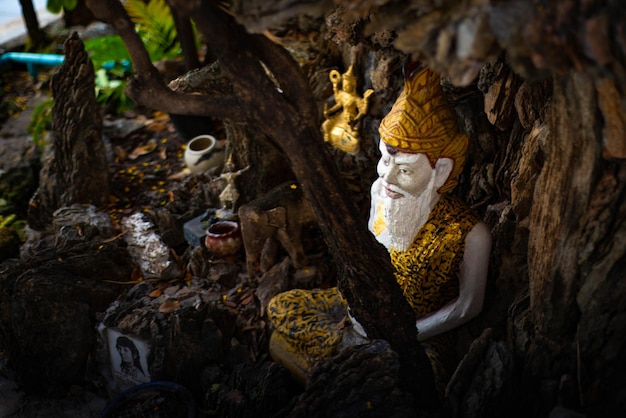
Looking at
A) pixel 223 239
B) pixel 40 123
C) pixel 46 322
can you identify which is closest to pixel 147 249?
pixel 223 239

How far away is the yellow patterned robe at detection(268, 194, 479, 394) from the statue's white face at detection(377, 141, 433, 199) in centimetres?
17

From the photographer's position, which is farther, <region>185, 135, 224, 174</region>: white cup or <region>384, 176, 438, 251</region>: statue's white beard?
<region>185, 135, 224, 174</region>: white cup

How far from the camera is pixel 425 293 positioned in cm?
259

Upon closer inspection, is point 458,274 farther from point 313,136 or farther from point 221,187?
point 221,187

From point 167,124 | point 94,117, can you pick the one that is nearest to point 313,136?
point 94,117

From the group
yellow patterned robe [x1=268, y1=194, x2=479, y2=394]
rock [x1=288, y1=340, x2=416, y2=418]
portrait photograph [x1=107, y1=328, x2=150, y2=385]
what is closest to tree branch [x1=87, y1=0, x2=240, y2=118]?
rock [x1=288, y1=340, x2=416, y2=418]

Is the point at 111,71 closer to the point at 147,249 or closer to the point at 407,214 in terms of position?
the point at 147,249

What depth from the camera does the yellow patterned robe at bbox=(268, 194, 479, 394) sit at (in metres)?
2.46

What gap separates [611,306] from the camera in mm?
1797

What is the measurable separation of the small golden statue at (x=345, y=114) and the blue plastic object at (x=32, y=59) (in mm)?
3819

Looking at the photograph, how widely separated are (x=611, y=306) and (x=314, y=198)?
930 millimetres

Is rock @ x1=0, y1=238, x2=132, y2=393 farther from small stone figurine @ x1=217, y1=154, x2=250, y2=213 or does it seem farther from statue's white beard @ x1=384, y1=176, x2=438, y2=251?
statue's white beard @ x1=384, y1=176, x2=438, y2=251

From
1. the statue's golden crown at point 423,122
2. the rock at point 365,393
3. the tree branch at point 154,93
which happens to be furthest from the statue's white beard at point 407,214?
the tree branch at point 154,93

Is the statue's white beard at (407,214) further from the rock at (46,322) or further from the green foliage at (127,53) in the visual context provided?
the green foliage at (127,53)
